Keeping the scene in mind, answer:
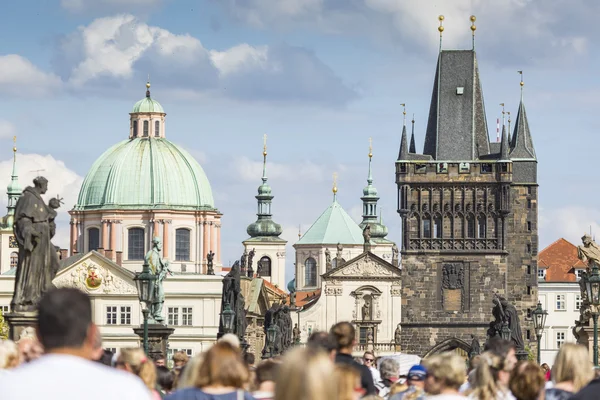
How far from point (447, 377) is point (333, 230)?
13114 centimetres

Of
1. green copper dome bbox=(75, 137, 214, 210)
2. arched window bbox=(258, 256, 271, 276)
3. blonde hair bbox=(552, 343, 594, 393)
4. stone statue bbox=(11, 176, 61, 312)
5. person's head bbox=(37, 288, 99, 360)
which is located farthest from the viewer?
arched window bbox=(258, 256, 271, 276)

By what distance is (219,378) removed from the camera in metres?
8.30

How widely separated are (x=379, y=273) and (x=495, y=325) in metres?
58.1

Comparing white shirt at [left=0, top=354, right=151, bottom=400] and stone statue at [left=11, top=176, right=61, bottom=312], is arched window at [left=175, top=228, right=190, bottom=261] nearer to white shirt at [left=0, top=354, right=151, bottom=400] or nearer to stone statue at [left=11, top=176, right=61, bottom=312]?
stone statue at [left=11, top=176, right=61, bottom=312]

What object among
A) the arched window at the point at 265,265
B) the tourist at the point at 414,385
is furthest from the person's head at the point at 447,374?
the arched window at the point at 265,265

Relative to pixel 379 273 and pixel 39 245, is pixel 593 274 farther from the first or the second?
pixel 379 273

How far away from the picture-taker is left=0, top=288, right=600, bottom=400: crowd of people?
6188mm

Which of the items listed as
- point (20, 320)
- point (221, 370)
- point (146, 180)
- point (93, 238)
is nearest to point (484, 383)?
point (221, 370)

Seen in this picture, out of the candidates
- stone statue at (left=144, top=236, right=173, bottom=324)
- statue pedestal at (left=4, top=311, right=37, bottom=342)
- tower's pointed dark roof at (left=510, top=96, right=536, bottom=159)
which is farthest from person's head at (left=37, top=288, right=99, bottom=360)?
tower's pointed dark roof at (left=510, top=96, right=536, bottom=159)

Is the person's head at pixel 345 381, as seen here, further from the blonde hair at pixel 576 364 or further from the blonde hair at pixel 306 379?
the blonde hair at pixel 576 364

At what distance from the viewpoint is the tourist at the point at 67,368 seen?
6.19 m

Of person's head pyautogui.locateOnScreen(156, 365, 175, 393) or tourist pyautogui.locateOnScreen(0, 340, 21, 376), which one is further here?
person's head pyautogui.locateOnScreen(156, 365, 175, 393)

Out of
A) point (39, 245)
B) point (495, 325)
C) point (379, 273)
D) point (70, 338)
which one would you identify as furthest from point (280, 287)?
point (70, 338)

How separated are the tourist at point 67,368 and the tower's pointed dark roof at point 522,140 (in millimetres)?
80682
